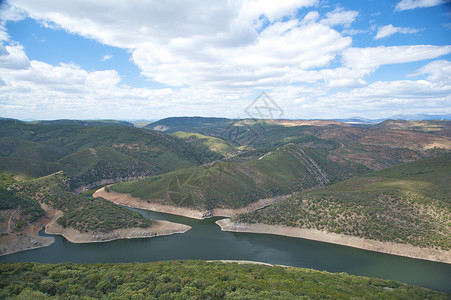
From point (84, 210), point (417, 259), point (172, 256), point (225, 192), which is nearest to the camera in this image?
point (417, 259)

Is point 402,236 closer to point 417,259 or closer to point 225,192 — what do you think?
point 417,259

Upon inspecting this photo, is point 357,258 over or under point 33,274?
under

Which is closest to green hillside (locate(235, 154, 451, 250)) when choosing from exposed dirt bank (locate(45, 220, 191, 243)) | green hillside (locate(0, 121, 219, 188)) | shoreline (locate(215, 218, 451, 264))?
shoreline (locate(215, 218, 451, 264))

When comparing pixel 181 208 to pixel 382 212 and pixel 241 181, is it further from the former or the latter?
pixel 382 212

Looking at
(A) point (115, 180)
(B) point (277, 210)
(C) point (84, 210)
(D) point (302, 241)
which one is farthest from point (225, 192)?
(A) point (115, 180)

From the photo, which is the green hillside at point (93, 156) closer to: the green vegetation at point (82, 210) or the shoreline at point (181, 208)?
the green vegetation at point (82, 210)

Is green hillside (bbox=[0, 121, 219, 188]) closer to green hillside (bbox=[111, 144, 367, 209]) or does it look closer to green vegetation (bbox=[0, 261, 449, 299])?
green hillside (bbox=[111, 144, 367, 209])
